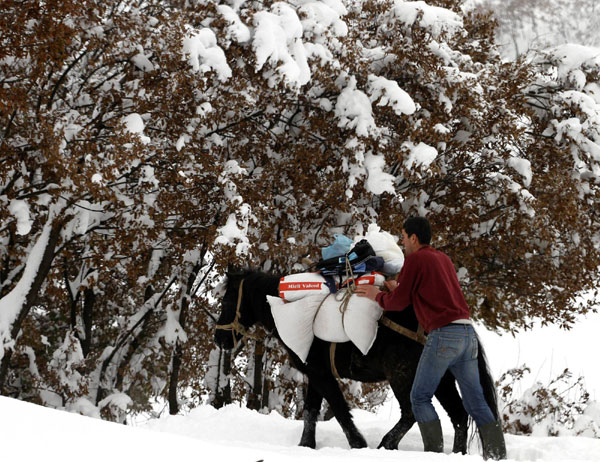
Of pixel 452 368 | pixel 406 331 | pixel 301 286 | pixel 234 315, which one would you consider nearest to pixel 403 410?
pixel 406 331

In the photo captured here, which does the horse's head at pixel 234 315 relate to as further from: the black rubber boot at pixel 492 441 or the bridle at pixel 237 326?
the black rubber boot at pixel 492 441

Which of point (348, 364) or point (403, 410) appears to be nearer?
point (403, 410)

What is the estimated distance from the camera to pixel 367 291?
558cm

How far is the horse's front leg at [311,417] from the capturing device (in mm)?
6180

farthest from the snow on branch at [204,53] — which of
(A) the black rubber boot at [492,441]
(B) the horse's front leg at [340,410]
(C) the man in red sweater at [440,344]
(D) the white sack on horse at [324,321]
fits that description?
(A) the black rubber boot at [492,441]

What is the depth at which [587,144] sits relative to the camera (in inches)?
397

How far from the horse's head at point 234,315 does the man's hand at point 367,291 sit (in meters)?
1.50

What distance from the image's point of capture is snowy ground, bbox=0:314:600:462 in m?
2.68

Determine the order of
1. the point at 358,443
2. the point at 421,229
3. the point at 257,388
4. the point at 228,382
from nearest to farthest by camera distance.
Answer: the point at 421,229 → the point at 358,443 → the point at 228,382 → the point at 257,388

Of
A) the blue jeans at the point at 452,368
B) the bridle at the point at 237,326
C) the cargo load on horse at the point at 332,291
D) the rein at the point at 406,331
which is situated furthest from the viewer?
the bridle at the point at 237,326

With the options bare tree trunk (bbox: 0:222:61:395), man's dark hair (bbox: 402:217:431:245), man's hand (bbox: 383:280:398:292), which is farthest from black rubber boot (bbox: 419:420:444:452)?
bare tree trunk (bbox: 0:222:61:395)

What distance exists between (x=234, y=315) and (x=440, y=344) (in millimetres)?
2701

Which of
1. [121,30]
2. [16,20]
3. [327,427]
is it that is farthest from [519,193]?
[16,20]

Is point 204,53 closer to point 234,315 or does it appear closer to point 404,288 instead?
point 234,315
